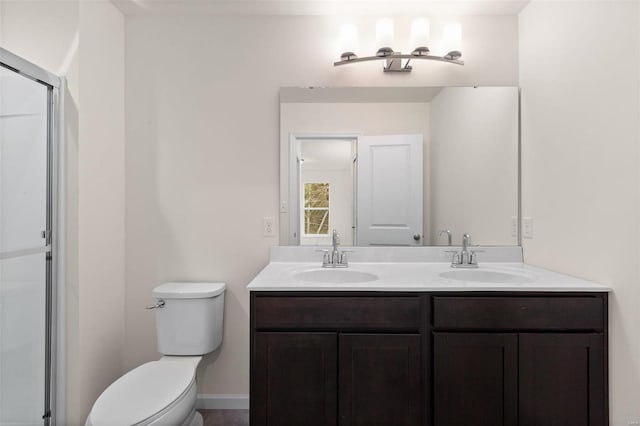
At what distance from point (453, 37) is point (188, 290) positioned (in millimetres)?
2034

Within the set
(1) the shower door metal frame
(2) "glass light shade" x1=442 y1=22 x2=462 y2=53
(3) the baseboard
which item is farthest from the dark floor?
(2) "glass light shade" x1=442 y1=22 x2=462 y2=53

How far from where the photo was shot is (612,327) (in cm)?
135

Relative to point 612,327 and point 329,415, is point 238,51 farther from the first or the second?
point 612,327

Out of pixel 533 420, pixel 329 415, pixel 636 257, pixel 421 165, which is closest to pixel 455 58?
pixel 421 165

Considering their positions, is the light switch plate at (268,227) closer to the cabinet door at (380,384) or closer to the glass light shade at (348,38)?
the cabinet door at (380,384)

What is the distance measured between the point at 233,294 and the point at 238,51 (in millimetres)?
1440

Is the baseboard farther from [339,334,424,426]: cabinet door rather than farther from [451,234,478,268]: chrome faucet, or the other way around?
[451,234,478,268]: chrome faucet

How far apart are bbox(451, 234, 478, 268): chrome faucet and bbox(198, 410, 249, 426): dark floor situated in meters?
1.45

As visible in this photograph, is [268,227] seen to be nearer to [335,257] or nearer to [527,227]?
[335,257]

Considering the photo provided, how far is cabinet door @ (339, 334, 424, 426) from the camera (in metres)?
1.37

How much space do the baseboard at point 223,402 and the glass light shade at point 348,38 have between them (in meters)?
2.09

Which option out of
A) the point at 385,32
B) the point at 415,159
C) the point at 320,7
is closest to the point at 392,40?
the point at 385,32

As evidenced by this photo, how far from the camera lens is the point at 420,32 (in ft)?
6.12

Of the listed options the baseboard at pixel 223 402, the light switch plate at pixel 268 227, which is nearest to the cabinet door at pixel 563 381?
the light switch plate at pixel 268 227
